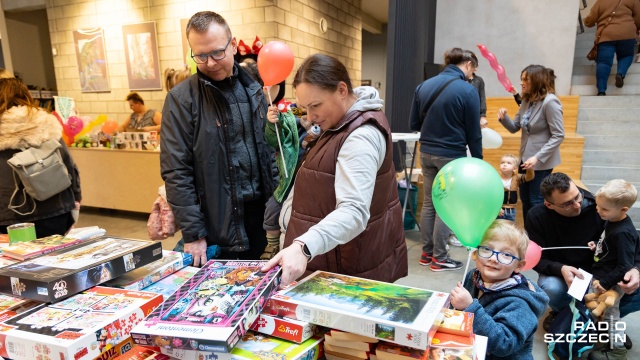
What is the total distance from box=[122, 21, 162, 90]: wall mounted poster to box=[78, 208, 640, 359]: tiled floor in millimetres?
2016

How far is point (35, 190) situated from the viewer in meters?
2.05

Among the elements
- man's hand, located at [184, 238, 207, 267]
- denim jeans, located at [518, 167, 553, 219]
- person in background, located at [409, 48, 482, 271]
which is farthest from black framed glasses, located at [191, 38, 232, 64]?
denim jeans, located at [518, 167, 553, 219]

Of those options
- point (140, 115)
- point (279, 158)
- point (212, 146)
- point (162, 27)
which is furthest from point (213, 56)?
point (162, 27)

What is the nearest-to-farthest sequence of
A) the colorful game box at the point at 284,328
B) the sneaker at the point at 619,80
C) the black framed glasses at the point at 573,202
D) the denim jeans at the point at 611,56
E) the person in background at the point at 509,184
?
the colorful game box at the point at 284,328 → the black framed glasses at the point at 573,202 → the person in background at the point at 509,184 → the denim jeans at the point at 611,56 → the sneaker at the point at 619,80

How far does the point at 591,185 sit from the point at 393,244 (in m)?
4.13

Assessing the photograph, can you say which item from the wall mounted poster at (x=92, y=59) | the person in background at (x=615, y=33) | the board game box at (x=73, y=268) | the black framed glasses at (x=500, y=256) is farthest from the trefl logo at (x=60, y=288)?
the wall mounted poster at (x=92, y=59)

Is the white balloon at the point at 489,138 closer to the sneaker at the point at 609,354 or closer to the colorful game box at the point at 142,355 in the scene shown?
the sneaker at the point at 609,354

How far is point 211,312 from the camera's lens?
2.80ft

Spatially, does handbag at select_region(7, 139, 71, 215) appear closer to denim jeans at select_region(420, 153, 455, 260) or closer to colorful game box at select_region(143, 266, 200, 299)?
colorful game box at select_region(143, 266, 200, 299)

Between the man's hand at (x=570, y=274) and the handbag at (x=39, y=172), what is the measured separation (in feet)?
8.74

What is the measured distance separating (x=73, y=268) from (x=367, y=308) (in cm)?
76

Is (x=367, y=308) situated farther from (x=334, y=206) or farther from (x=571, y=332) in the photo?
(x=571, y=332)

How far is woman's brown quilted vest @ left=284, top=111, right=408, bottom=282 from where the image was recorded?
1164mm

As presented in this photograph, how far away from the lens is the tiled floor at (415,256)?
2.36 meters
